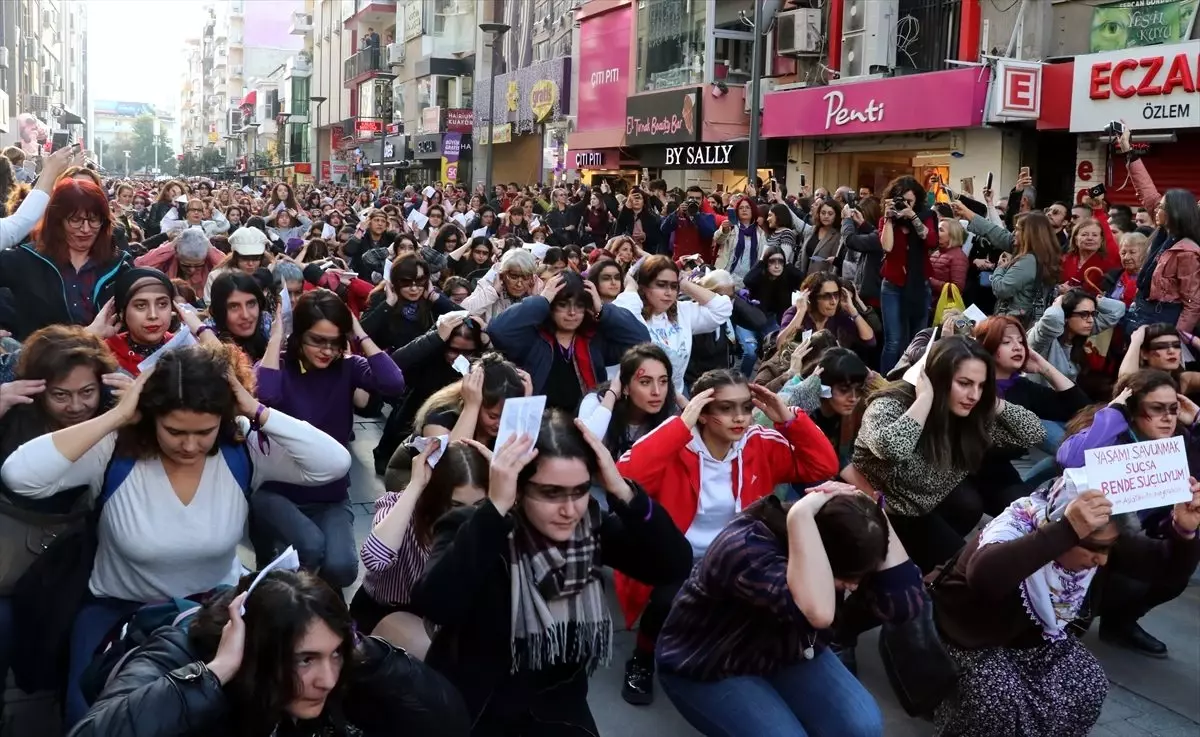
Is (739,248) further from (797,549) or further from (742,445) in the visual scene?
(797,549)

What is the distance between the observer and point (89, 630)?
147 inches

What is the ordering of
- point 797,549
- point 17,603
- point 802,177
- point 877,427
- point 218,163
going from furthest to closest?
1. point 218,163
2. point 802,177
3. point 877,427
4. point 17,603
5. point 797,549

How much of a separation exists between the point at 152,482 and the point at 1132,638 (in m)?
4.19

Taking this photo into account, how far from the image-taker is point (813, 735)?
3.59 meters

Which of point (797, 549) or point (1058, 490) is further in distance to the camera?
point (1058, 490)

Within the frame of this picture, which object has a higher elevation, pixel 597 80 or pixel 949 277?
pixel 597 80

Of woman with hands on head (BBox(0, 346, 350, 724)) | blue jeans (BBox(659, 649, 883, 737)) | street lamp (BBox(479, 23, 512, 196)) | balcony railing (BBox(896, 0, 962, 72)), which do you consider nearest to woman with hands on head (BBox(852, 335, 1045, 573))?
blue jeans (BBox(659, 649, 883, 737))

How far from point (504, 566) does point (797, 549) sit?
0.82 m

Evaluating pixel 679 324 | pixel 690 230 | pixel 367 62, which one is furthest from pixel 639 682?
pixel 367 62

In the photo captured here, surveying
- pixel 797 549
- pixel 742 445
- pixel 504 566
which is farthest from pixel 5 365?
pixel 797 549

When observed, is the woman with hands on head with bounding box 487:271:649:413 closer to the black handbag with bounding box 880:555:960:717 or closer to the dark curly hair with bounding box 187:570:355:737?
the black handbag with bounding box 880:555:960:717

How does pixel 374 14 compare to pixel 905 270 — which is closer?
pixel 905 270

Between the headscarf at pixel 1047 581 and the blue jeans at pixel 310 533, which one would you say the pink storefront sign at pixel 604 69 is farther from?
the headscarf at pixel 1047 581

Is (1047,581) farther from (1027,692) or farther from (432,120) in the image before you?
(432,120)
